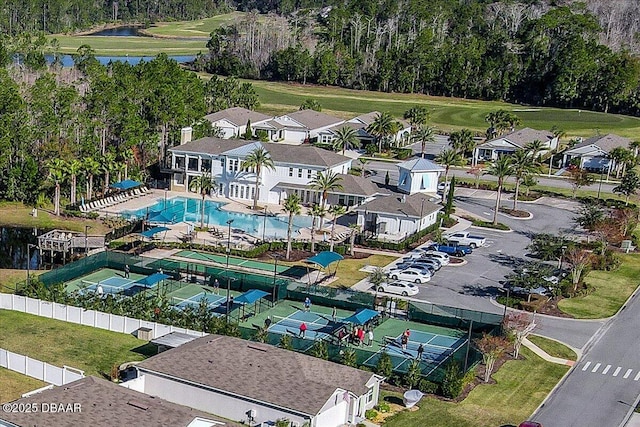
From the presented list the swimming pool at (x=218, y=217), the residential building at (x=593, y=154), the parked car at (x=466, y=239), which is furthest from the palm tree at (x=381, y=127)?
the parked car at (x=466, y=239)

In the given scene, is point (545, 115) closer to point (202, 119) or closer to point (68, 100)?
point (202, 119)

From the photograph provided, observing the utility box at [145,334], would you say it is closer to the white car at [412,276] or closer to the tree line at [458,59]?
the white car at [412,276]

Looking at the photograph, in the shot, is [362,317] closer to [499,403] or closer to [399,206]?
[499,403]

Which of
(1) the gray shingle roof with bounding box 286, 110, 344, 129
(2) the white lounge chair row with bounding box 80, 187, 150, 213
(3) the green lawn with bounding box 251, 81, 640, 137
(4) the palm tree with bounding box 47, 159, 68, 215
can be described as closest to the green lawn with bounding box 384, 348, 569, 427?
(2) the white lounge chair row with bounding box 80, 187, 150, 213

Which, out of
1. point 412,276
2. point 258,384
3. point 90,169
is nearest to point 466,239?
point 412,276

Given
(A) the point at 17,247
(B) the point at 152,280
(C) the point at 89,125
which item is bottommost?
(A) the point at 17,247

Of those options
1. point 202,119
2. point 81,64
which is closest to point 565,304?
point 202,119

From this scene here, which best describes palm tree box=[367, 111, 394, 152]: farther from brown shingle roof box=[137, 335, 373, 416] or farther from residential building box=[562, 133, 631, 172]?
brown shingle roof box=[137, 335, 373, 416]
